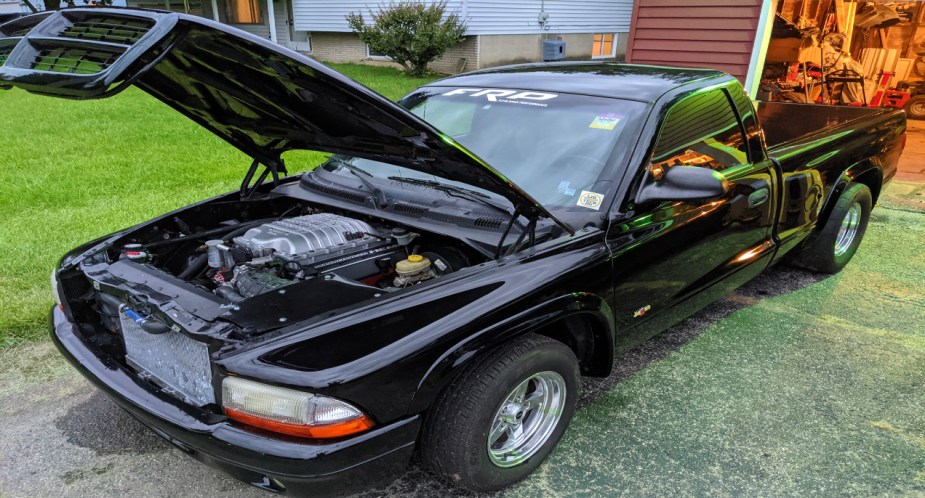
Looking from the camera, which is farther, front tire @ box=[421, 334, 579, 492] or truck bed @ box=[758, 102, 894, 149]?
truck bed @ box=[758, 102, 894, 149]

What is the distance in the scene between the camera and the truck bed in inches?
167

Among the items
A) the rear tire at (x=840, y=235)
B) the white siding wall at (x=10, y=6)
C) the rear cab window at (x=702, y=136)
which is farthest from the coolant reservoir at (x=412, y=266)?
the white siding wall at (x=10, y=6)

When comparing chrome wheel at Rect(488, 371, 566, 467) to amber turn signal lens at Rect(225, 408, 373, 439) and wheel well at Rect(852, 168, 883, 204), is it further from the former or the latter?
wheel well at Rect(852, 168, 883, 204)

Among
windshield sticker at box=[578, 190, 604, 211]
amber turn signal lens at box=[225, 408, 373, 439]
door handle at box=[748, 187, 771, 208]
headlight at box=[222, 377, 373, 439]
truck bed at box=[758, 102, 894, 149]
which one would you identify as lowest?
amber turn signal lens at box=[225, 408, 373, 439]

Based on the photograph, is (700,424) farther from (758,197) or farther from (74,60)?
(74,60)

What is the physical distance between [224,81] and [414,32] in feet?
43.2

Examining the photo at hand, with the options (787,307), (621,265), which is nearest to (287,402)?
(621,265)

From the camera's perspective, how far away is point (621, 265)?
2.64 meters

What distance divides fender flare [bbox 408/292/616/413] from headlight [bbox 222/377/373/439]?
232mm

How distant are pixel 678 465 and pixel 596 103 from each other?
5.57 feet

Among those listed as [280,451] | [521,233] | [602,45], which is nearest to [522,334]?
[521,233]

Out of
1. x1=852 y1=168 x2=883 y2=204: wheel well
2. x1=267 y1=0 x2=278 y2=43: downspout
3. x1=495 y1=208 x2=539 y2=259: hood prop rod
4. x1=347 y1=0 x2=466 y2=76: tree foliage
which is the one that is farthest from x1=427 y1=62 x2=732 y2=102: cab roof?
x1=267 y1=0 x2=278 y2=43: downspout

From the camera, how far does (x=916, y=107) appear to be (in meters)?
12.5

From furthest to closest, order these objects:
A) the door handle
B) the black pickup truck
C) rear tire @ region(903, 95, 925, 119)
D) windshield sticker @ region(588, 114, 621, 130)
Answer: rear tire @ region(903, 95, 925, 119) < the door handle < windshield sticker @ region(588, 114, 621, 130) < the black pickup truck
